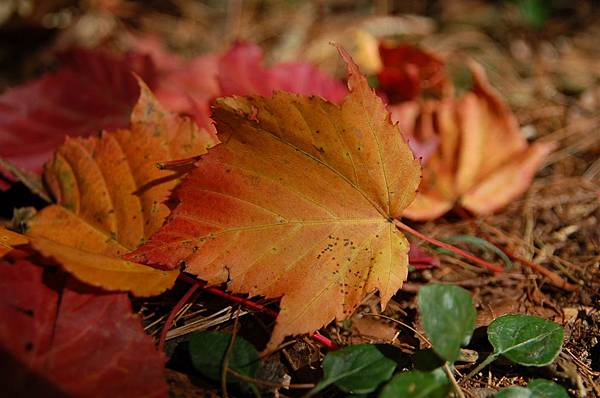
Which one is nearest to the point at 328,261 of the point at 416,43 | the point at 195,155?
the point at 195,155

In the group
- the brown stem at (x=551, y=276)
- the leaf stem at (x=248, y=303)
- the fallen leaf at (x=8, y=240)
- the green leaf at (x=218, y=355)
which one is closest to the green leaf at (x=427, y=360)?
the leaf stem at (x=248, y=303)

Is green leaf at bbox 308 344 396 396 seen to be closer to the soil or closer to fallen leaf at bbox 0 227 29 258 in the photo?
the soil

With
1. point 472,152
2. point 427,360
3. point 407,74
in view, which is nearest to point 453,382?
point 427,360

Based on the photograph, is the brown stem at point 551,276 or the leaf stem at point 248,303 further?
the brown stem at point 551,276

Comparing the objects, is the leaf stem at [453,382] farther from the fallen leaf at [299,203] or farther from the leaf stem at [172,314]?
the leaf stem at [172,314]

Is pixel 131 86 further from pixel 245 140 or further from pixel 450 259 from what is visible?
pixel 450 259
